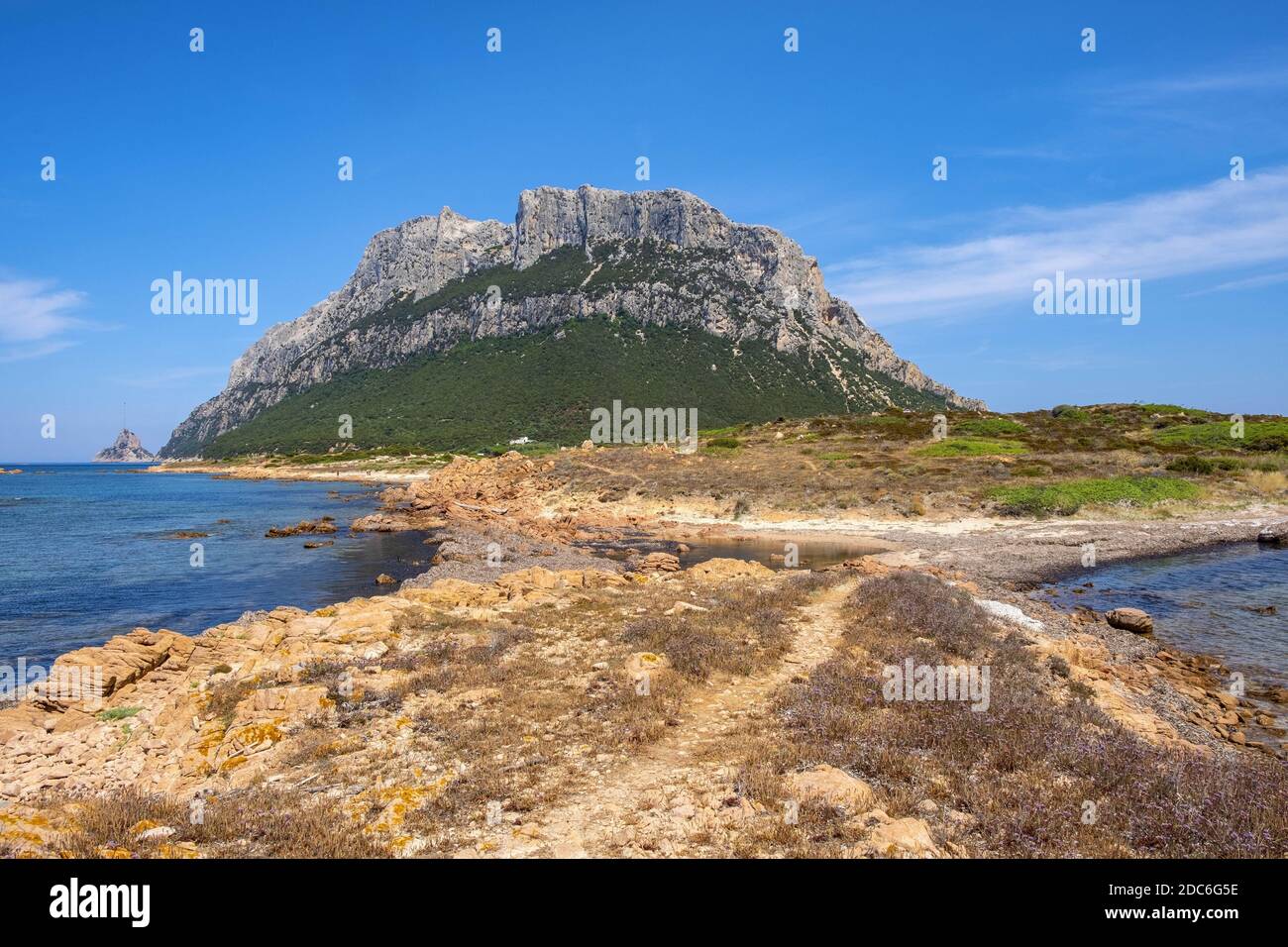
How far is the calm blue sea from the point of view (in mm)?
23595

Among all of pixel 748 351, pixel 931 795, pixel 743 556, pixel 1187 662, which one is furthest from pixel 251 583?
pixel 748 351

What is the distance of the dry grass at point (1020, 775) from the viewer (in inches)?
248

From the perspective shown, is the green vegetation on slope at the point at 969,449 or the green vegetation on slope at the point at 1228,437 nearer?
the green vegetation on slope at the point at 1228,437

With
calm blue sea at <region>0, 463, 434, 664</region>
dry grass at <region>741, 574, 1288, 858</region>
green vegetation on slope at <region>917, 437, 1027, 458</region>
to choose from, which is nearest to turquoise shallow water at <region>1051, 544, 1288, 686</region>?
dry grass at <region>741, 574, 1288, 858</region>

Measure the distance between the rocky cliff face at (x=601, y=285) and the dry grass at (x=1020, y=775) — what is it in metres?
133

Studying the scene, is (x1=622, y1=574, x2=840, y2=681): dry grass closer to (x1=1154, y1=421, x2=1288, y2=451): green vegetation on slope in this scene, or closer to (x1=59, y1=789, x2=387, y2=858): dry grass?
(x1=59, y1=789, x2=387, y2=858): dry grass

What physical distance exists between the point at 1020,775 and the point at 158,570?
39.2 metres

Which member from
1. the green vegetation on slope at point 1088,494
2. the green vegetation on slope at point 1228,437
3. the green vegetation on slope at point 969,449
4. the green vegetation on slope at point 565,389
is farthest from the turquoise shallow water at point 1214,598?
the green vegetation on slope at point 565,389

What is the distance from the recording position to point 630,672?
12.5 meters

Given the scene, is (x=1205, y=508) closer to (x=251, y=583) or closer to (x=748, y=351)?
(x=251, y=583)

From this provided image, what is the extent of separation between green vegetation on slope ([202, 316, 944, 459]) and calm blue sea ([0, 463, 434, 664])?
58.4 m
